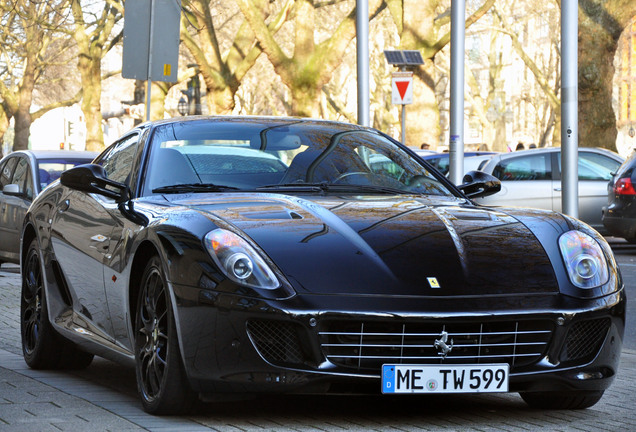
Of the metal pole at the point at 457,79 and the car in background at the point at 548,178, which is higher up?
the metal pole at the point at 457,79

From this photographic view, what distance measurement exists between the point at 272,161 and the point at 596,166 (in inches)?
565

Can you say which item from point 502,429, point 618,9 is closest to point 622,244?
point 618,9

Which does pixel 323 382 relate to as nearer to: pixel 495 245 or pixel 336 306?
pixel 336 306

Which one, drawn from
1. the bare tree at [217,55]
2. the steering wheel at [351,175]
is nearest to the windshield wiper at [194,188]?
the steering wheel at [351,175]

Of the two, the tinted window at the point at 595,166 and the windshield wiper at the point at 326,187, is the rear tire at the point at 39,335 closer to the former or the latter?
the windshield wiper at the point at 326,187

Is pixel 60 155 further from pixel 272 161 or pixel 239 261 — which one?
pixel 239 261

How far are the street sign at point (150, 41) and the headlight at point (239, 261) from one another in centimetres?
1003

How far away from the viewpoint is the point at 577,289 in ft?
17.7

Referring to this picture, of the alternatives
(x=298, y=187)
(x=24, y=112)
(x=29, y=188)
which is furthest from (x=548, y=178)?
(x=24, y=112)

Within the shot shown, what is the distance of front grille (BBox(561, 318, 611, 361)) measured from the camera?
5363 millimetres

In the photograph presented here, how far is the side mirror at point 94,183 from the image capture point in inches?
252

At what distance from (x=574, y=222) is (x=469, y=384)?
3.77ft

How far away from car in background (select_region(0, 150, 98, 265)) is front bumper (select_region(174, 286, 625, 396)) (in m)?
10.5

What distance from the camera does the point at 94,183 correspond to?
650 cm
